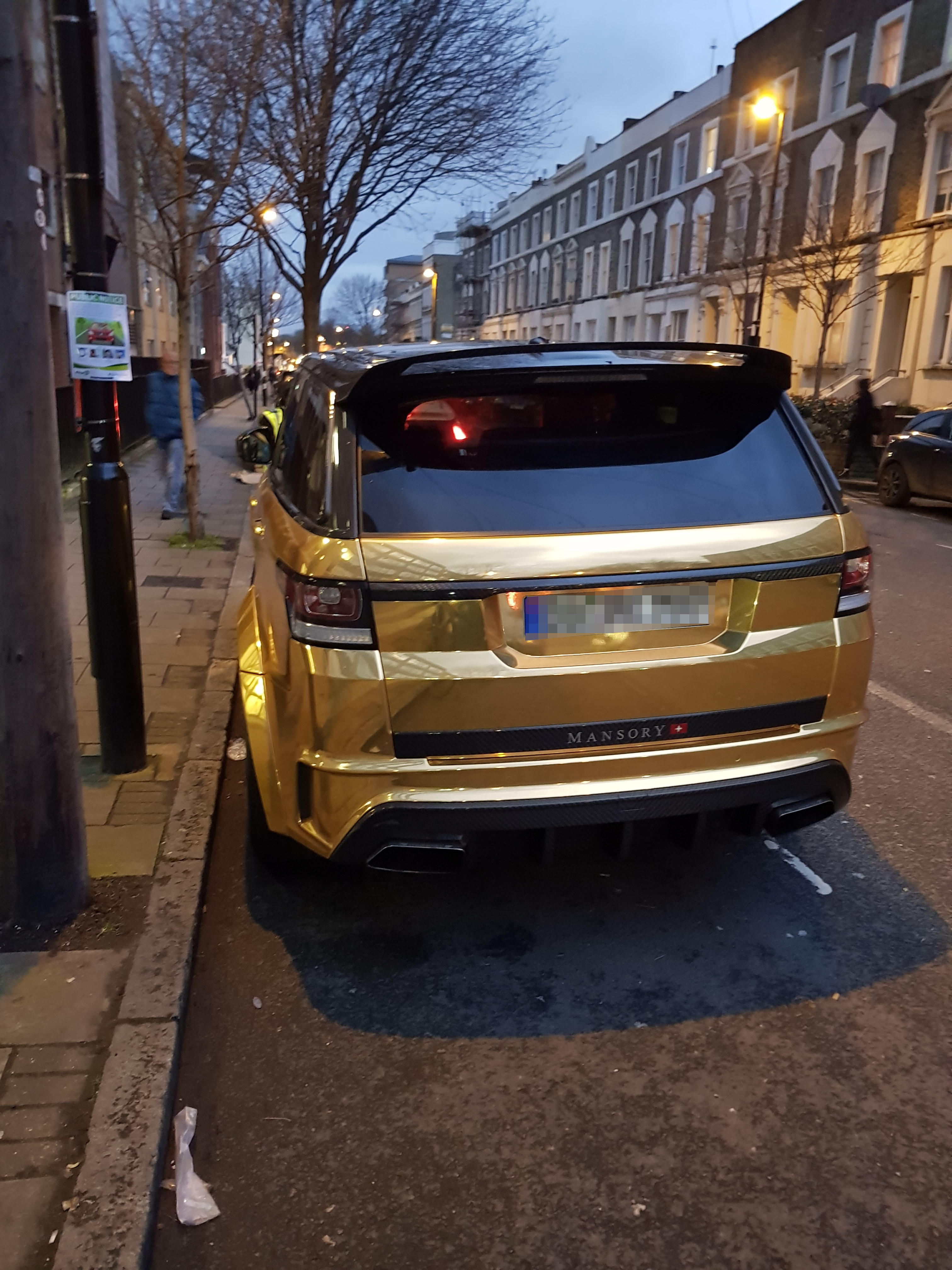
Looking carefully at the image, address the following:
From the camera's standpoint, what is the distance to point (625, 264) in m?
45.0

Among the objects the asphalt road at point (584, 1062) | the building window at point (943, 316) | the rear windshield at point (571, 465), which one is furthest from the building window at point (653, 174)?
the rear windshield at point (571, 465)

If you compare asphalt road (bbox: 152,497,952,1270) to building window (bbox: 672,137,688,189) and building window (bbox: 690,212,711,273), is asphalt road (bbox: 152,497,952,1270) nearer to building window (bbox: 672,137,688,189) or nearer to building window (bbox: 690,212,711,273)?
building window (bbox: 690,212,711,273)

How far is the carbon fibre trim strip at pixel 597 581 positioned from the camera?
9.48 feet

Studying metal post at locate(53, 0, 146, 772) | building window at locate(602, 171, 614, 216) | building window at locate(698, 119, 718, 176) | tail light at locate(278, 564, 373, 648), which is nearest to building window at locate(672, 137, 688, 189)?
building window at locate(698, 119, 718, 176)

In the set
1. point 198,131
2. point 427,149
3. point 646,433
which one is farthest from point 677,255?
point 646,433

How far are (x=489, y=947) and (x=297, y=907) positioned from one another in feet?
2.40

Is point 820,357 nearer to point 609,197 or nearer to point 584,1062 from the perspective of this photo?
point 584,1062

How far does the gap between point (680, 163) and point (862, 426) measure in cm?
2364

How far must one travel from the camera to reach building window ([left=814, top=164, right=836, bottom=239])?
86.9 feet

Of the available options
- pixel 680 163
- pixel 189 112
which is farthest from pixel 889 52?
pixel 189 112

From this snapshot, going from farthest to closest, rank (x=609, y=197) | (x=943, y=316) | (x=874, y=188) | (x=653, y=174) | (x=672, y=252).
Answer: (x=609, y=197) < (x=653, y=174) < (x=672, y=252) < (x=874, y=188) < (x=943, y=316)

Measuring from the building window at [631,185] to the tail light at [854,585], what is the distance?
44.2 metres

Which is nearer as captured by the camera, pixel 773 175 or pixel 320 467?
pixel 320 467

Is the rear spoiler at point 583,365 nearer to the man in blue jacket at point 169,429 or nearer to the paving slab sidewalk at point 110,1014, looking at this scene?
the paving slab sidewalk at point 110,1014
